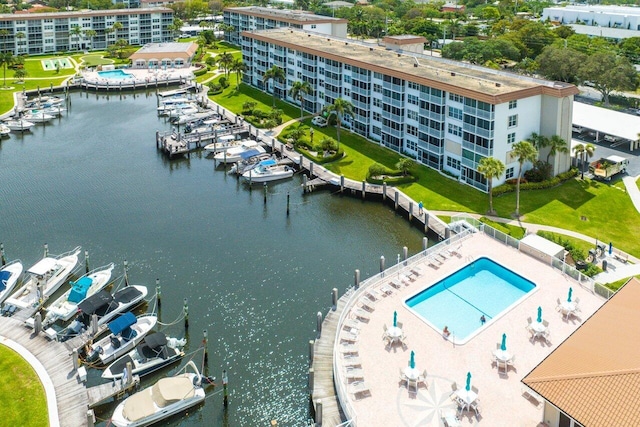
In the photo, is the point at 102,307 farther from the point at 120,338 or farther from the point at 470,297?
the point at 470,297

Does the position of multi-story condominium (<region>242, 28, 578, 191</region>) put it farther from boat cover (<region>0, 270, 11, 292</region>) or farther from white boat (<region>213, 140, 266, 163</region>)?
boat cover (<region>0, 270, 11, 292</region>)

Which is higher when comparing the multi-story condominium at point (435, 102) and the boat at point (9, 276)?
the multi-story condominium at point (435, 102)

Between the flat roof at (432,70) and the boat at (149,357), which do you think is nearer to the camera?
the boat at (149,357)

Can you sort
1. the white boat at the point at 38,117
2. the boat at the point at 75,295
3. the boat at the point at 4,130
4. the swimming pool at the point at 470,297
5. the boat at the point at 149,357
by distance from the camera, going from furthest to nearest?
the white boat at the point at 38,117
the boat at the point at 4,130
the boat at the point at 75,295
the swimming pool at the point at 470,297
the boat at the point at 149,357

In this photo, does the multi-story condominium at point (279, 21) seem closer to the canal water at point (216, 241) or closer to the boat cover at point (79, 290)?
the canal water at point (216, 241)

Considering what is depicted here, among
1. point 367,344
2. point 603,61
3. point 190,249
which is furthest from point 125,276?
point 603,61

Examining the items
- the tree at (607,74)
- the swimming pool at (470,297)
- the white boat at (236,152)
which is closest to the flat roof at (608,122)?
the tree at (607,74)
